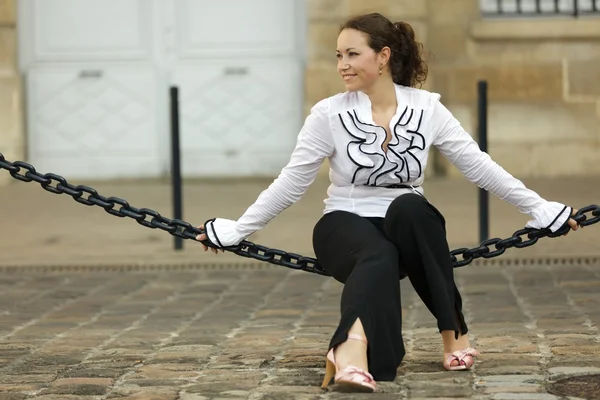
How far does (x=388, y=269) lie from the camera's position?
4.91 meters

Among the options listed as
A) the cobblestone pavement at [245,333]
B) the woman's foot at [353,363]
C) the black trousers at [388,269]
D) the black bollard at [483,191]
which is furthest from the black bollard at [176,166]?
the woman's foot at [353,363]

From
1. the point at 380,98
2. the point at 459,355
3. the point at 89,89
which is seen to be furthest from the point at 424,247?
the point at 89,89

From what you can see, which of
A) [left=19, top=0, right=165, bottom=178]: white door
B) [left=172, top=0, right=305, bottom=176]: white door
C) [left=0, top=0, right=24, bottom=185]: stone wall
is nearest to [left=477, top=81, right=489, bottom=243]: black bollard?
[left=172, top=0, right=305, bottom=176]: white door

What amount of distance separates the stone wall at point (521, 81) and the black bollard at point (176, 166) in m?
3.94

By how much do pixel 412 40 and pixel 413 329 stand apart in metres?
1.58

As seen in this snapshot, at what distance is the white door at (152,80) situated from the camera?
13.7m

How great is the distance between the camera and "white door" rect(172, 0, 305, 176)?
1372 cm

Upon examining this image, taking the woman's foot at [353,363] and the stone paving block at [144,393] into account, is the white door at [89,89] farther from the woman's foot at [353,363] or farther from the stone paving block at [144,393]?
the woman's foot at [353,363]

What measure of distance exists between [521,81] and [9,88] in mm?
4831

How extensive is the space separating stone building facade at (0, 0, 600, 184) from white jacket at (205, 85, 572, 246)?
7.96m

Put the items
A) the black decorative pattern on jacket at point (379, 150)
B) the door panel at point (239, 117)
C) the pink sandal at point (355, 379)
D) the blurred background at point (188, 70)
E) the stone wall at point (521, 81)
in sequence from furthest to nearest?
the door panel at point (239, 117) < the blurred background at point (188, 70) < the stone wall at point (521, 81) < the black decorative pattern on jacket at point (379, 150) < the pink sandal at point (355, 379)

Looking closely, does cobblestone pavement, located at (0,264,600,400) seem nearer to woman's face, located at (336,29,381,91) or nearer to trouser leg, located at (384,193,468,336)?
trouser leg, located at (384,193,468,336)

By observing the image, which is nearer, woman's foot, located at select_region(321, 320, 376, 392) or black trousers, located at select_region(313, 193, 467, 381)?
woman's foot, located at select_region(321, 320, 376, 392)

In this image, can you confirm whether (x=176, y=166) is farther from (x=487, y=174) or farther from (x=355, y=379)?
(x=355, y=379)
